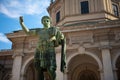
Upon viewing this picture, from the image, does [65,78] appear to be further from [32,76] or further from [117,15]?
[117,15]

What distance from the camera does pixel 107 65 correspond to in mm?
14523

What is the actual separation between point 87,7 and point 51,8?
4945 mm

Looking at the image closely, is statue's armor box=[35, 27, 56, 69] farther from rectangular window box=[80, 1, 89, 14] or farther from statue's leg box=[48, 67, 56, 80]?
rectangular window box=[80, 1, 89, 14]

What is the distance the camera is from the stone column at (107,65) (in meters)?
14.2

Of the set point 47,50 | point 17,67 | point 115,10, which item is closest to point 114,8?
point 115,10

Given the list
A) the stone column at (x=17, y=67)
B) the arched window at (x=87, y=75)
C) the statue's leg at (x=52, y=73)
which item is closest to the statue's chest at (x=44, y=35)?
the statue's leg at (x=52, y=73)

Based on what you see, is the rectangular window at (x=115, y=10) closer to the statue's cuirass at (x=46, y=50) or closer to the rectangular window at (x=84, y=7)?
the rectangular window at (x=84, y=7)

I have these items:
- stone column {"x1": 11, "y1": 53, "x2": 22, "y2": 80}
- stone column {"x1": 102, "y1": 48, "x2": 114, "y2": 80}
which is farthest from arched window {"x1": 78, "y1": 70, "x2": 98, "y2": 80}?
stone column {"x1": 11, "y1": 53, "x2": 22, "y2": 80}

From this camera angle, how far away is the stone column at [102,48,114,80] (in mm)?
14157

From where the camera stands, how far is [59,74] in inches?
598

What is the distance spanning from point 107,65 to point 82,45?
2559 mm

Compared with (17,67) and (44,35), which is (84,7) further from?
(44,35)

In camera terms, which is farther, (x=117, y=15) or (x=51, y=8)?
(x=51, y=8)

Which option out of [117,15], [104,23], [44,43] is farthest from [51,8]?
[44,43]
